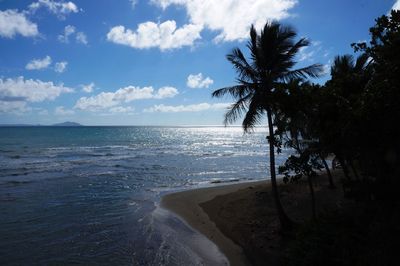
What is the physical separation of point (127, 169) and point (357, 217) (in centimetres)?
2678

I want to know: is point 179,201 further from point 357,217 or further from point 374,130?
point 374,130

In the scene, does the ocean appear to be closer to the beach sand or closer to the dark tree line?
the beach sand

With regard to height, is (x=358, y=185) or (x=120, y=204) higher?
(x=358, y=185)

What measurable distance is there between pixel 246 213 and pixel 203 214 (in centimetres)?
214

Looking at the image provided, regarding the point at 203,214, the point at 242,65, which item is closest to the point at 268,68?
the point at 242,65

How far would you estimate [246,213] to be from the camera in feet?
48.6

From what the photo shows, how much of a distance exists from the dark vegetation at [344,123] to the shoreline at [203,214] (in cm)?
198

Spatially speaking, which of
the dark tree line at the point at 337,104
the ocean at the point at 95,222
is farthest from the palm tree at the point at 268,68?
the ocean at the point at 95,222

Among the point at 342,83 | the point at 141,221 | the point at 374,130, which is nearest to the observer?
the point at 374,130

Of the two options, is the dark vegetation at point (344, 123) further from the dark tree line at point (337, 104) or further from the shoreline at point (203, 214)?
the shoreline at point (203, 214)

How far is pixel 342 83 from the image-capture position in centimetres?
953

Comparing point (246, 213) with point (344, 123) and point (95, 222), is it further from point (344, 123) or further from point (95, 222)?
point (344, 123)

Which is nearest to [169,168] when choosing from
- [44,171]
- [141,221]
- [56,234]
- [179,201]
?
[44,171]

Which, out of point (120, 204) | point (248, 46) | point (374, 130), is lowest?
point (120, 204)
